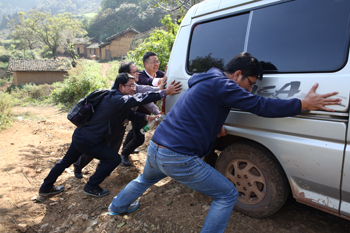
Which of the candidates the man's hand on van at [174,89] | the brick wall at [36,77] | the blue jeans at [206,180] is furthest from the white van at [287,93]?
the brick wall at [36,77]

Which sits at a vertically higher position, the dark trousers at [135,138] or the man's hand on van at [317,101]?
the man's hand on van at [317,101]

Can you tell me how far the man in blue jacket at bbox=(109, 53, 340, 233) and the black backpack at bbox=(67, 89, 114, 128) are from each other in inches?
56.5

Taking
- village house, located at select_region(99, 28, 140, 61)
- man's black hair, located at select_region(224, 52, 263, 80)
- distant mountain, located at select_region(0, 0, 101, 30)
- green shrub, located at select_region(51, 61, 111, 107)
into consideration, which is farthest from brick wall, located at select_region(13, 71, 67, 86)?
distant mountain, located at select_region(0, 0, 101, 30)

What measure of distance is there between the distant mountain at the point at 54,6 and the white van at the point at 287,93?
486ft

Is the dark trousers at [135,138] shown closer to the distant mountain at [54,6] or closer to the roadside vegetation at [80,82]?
the roadside vegetation at [80,82]

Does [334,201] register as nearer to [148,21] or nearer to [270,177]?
[270,177]

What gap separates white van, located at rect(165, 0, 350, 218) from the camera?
5.42 feet

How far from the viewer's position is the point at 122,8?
2311 inches

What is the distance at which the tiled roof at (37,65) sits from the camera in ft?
101

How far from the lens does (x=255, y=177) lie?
2.23 metres

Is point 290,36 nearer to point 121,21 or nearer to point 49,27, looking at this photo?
point 49,27

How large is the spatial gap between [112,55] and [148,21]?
635 inches

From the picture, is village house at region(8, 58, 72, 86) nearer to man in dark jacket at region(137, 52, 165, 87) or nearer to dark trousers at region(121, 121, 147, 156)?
dark trousers at region(121, 121, 147, 156)

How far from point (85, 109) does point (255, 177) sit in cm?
216
